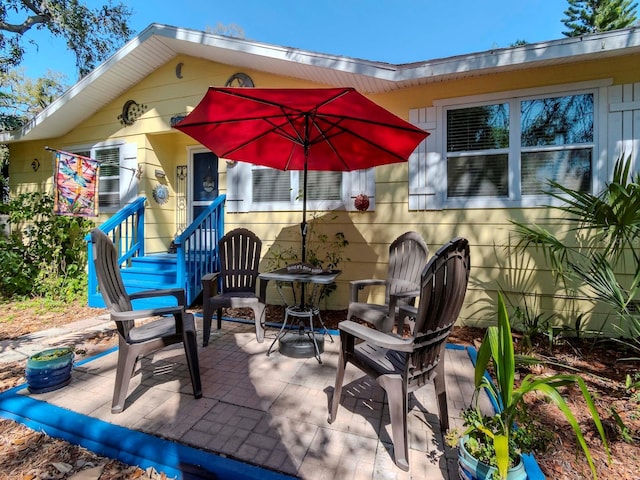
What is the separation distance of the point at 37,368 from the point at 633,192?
178 inches

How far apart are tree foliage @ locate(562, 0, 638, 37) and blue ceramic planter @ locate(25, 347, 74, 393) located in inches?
809

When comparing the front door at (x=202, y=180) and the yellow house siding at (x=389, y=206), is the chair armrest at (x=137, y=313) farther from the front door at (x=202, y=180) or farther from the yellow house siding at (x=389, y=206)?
the front door at (x=202, y=180)

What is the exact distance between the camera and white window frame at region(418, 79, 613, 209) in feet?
11.5

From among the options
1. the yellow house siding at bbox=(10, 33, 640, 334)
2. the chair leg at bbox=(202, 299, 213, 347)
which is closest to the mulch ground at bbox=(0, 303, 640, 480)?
the yellow house siding at bbox=(10, 33, 640, 334)

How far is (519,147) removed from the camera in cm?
378

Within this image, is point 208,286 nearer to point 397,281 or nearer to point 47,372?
point 47,372

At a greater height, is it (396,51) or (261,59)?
(396,51)

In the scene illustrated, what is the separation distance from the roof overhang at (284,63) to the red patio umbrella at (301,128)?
119cm

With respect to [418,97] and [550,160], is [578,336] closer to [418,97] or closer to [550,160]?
[550,160]

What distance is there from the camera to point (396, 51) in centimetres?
1121

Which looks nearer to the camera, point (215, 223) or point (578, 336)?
point (578, 336)

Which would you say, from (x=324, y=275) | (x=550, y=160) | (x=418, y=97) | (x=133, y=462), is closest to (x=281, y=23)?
(x=418, y=97)

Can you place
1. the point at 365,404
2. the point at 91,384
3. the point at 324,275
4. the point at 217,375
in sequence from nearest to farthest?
the point at 365,404, the point at 91,384, the point at 217,375, the point at 324,275

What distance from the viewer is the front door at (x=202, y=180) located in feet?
18.7
